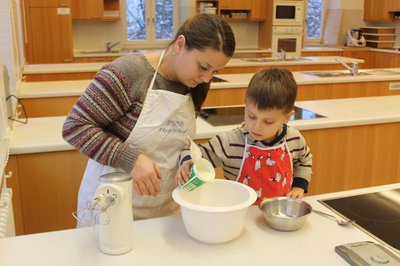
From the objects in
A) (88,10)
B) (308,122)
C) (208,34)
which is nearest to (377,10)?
(88,10)

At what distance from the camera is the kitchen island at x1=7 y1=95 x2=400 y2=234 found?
1.92 metres

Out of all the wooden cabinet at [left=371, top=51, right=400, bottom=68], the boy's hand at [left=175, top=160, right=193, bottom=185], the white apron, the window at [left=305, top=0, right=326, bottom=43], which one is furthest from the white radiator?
the window at [left=305, top=0, right=326, bottom=43]

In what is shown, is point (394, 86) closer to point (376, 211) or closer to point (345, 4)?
point (376, 211)

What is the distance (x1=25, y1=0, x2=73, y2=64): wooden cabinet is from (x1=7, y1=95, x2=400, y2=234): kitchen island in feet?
11.8

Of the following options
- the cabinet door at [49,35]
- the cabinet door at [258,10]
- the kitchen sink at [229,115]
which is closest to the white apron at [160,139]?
the kitchen sink at [229,115]

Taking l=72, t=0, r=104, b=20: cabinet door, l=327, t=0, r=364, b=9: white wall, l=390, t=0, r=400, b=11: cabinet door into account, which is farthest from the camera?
l=327, t=0, r=364, b=9: white wall

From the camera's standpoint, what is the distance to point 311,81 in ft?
13.2

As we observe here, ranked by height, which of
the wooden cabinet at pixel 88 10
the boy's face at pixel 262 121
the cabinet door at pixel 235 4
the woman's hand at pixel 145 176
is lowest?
the woman's hand at pixel 145 176

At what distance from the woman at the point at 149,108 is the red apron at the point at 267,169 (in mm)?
206

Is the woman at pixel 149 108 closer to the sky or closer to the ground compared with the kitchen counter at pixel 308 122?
closer to the sky

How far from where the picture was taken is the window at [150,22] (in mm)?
6574

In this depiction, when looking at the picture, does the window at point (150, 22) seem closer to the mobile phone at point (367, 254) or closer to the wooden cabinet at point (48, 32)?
the wooden cabinet at point (48, 32)

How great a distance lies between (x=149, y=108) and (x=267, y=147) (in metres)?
0.41

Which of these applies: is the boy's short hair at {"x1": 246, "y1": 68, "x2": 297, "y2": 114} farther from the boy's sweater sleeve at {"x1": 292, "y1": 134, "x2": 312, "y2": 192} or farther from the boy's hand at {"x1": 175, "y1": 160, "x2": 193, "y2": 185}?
the boy's hand at {"x1": 175, "y1": 160, "x2": 193, "y2": 185}
